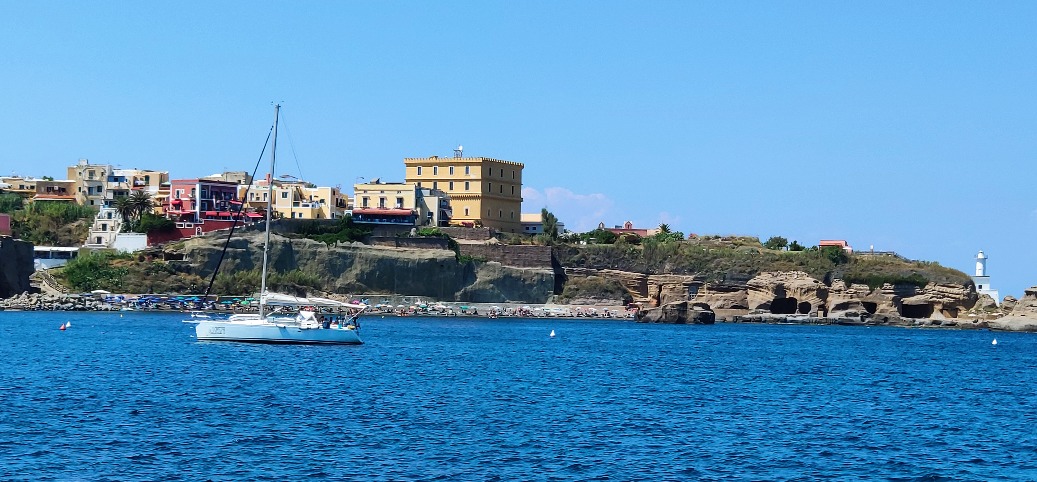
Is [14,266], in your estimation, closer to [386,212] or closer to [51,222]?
[51,222]

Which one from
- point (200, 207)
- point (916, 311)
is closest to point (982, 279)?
point (916, 311)

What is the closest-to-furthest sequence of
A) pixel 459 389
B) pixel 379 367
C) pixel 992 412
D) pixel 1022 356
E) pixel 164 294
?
1. pixel 992 412
2. pixel 459 389
3. pixel 379 367
4. pixel 1022 356
5. pixel 164 294

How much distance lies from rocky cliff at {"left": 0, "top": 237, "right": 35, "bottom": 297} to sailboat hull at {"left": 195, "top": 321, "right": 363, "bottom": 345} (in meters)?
42.9

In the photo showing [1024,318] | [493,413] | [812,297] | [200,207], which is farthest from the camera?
[200,207]

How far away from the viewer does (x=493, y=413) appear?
3184 centimetres

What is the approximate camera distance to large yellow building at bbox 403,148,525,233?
11300 cm

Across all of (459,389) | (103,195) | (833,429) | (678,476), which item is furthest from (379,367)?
(103,195)

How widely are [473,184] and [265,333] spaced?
6234cm

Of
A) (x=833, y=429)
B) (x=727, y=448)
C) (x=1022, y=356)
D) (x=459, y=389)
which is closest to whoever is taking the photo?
(x=727, y=448)

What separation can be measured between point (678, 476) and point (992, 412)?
15619 mm

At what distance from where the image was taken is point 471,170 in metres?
113

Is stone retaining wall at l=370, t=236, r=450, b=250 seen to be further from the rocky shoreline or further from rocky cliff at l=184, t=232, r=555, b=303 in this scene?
the rocky shoreline

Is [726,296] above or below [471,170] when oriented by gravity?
below

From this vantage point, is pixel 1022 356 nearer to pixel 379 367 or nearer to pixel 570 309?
pixel 379 367
